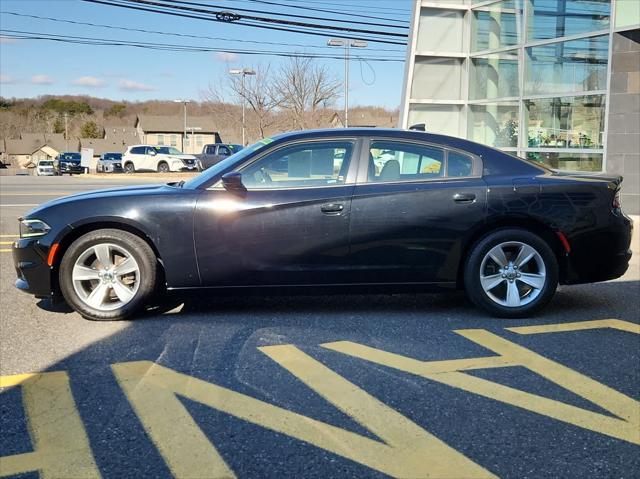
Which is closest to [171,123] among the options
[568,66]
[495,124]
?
[495,124]

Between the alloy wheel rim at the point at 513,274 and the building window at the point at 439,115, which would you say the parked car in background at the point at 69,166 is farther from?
the alloy wheel rim at the point at 513,274

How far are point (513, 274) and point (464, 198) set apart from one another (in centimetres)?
75

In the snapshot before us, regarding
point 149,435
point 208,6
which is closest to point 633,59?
point 149,435

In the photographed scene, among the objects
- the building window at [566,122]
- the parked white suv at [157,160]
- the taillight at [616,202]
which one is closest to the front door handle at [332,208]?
the taillight at [616,202]

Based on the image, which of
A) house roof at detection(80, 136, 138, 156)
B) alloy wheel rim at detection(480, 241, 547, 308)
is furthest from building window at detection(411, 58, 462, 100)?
house roof at detection(80, 136, 138, 156)

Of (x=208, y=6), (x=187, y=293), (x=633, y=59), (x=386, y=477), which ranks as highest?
(x=208, y=6)

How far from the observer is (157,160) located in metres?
40.8

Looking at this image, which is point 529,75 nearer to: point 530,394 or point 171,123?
point 530,394

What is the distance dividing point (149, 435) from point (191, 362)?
1041 mm

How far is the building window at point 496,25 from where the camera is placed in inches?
581

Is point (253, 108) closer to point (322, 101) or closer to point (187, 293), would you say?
point (322, 101)

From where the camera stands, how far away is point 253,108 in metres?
43.3

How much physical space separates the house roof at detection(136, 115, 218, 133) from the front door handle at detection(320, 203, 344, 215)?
317ft

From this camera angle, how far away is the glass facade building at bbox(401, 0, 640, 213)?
485 inches
